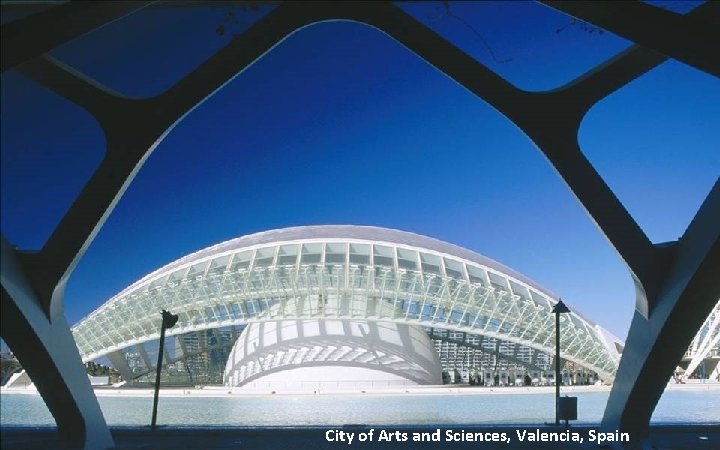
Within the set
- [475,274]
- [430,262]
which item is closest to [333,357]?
[430,262]

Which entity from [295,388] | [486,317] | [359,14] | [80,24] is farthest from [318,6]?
[486,317]

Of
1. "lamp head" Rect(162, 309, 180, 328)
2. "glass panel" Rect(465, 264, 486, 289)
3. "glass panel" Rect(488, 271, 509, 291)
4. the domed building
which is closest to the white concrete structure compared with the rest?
the domed building

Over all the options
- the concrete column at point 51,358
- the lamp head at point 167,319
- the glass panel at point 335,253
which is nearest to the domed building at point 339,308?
the glass panel at point 335,253

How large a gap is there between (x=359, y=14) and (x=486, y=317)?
96.7ft

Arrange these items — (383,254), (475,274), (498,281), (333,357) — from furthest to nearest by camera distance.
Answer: (498,281) < (475,274) < (383,254) < (333,357)

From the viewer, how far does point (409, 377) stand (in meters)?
31.0

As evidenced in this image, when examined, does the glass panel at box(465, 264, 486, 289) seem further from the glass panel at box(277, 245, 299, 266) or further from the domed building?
the glass panel at box(277, 245, 299, 266)

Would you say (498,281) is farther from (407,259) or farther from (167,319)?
(167,319)

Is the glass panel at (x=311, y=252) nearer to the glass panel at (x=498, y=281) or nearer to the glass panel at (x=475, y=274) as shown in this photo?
the glass panel at (x=475, y=274)

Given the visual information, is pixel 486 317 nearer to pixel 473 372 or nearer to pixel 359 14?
pixel 473 372

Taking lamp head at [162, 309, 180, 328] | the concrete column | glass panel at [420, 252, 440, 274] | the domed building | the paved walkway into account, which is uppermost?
glass panel at [420, 252, 440, 274]

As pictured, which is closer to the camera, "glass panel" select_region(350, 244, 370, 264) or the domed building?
the domed building

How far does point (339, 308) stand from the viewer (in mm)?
32562

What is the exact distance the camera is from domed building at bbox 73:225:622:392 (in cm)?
3141
